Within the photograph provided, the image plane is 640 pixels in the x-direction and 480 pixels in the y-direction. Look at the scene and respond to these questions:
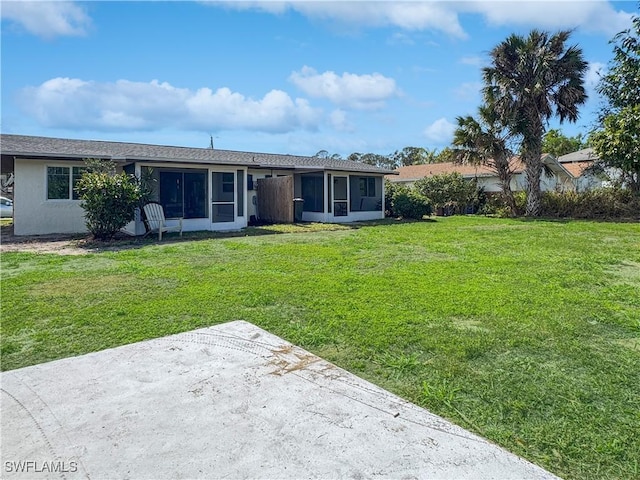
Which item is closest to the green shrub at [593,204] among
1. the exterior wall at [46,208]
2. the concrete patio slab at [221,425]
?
the exterior wall at [46,208]

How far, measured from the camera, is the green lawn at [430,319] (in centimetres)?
266

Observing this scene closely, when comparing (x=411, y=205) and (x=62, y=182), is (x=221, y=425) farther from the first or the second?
(x=411, y=205)

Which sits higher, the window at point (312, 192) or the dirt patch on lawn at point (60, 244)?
the window at point (312, 192)

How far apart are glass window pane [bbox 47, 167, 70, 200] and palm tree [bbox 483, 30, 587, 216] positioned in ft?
61.3

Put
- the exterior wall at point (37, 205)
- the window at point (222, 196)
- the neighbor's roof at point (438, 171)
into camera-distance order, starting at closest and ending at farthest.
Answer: the exterior wall at point (37, 205)
the window at point (222, 196)
the neighbor's roof at point (438, 171)

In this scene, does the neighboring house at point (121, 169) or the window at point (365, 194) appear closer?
the neighboring house at point (121, 169)

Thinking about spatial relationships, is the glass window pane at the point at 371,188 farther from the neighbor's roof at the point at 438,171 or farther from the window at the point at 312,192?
the neighbor's roof at the point at 438,171

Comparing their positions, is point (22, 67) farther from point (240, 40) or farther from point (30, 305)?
point (30, 305)

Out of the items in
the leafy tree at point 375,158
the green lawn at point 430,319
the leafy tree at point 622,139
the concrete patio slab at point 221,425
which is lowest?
the concrete patio slab at point 221,425

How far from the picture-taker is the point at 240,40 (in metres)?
11.2

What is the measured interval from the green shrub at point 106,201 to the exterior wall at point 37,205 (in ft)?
8.57

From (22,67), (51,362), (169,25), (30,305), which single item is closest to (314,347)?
(51,362)

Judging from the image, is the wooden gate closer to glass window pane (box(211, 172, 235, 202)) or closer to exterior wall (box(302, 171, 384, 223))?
exterior wall (box(302, 171, 384, 223))

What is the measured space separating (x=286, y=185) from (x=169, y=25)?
786cm
